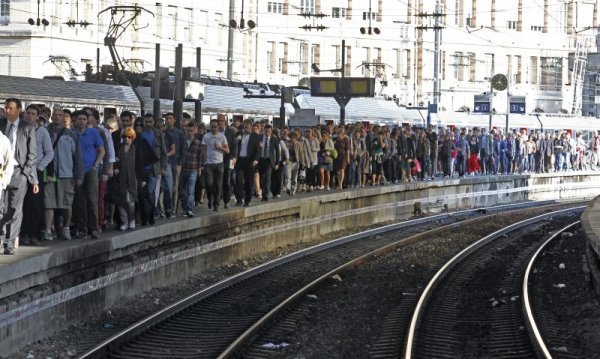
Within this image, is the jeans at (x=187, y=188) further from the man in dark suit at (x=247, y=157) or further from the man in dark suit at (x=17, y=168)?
the man in dark suit at (x=17, y=168)

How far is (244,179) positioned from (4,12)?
41265mm

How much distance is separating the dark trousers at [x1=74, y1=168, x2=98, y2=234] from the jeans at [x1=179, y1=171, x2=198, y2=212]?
417 cm

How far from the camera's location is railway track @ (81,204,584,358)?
546 inches

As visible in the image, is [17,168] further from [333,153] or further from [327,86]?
[327,86]

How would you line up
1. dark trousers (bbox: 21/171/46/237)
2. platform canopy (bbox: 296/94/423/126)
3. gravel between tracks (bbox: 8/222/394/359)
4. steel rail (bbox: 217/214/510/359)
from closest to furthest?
gravel between tracks (bbox: 8/222/394/359) → steel rail (bbox: 217/214/510/359) → dark trousers (bbox: 21/171/46/237) → platform canopy (bbox: 296/94/423/126)

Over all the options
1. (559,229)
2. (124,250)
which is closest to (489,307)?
(124,250)

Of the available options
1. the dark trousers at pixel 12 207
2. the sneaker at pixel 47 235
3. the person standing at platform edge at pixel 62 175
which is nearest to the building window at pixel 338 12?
the person standing at platform edge at pixel 62 175

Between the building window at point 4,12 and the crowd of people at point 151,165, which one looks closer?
the crowd of people at point 151,165

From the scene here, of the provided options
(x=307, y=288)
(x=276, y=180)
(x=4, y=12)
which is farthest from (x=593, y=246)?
(x=4, y=12)

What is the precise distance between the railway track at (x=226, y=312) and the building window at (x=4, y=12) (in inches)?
1608

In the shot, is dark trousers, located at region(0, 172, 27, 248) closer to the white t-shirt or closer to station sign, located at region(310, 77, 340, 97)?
the white t-shirt

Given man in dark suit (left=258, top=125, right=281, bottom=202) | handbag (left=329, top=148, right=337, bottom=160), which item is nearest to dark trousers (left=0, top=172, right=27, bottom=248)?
man in dark suit (left=258, top=125, right=281, bottom=202)

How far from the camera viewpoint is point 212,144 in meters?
23.1

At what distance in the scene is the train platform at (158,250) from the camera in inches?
545
